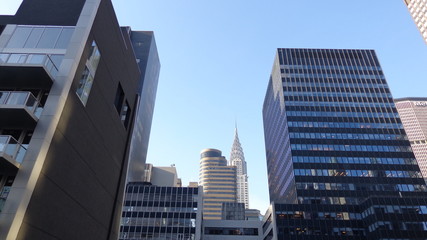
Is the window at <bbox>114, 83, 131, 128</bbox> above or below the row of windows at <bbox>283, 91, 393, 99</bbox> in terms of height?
below

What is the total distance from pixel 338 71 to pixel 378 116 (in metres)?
22.7

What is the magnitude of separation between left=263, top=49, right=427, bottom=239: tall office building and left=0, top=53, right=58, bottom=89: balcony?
238 feet

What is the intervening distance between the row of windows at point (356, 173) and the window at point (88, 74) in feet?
248

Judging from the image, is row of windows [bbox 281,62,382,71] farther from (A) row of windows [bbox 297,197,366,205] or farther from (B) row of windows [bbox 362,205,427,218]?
(B) row of windows [bbox 362,205,427,218]

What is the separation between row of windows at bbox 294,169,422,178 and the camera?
89.2 metres

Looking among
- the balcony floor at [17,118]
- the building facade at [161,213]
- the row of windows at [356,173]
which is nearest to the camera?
the balcony floor at [17,118]

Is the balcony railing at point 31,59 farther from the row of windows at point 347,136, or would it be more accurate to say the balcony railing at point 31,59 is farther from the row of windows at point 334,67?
the row of windows at point 334,67

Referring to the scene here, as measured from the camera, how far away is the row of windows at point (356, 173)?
89188 mm

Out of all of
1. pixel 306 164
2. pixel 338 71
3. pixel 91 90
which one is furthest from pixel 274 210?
pixel 91 90

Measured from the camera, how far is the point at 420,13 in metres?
130

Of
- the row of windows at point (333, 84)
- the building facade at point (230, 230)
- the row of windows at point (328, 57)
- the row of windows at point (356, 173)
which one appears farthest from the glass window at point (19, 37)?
the row of windows at point (328, 57)

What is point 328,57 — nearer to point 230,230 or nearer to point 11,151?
point 230,230

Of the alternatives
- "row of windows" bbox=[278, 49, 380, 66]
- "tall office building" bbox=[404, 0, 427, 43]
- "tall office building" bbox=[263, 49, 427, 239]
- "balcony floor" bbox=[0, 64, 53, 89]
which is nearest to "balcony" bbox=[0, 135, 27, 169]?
"balcony floor" bbox=[0, 64, 53, 89]

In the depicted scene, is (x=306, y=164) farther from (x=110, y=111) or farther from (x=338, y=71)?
(x=110, y=111)
